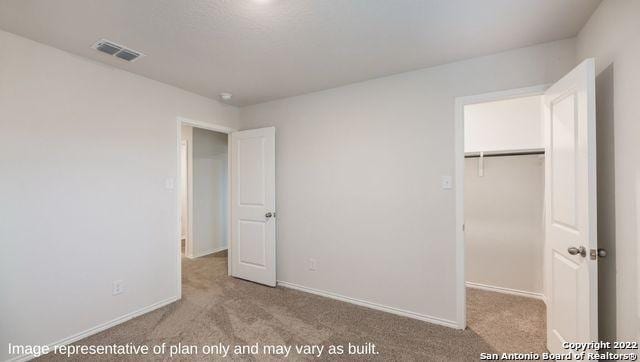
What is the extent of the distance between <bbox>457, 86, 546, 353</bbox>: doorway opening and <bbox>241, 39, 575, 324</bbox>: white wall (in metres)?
0.57

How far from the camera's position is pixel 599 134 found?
1730mm

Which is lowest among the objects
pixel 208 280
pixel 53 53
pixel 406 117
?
pixel 208 280

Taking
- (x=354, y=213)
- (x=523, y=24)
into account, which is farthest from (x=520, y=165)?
(x=354, y=213)

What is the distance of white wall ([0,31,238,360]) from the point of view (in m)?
2.00

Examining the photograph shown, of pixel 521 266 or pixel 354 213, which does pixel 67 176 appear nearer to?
pixel 354 213

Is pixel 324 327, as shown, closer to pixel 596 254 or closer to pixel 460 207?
pixel 460 207

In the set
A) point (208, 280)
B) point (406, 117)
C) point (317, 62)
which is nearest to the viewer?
point (317, 62)

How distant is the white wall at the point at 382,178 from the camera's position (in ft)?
8.19

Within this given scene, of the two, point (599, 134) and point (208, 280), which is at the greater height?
point (599, 134)

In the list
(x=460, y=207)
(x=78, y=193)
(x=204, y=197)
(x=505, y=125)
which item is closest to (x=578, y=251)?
(x=460, y=207)

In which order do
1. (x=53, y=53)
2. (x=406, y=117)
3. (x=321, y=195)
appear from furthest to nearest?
(x=321, y=195), (x=406, y=117), (x=53, y=53)

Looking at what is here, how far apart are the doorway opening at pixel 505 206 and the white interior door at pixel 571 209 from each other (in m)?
0.92

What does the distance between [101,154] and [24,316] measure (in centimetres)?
134

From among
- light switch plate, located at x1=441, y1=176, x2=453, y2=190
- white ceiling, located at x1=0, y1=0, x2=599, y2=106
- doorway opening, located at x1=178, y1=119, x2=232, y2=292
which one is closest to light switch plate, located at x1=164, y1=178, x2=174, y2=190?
white ceiling, located at x1=0, y1=0, x2=599, y2=106
